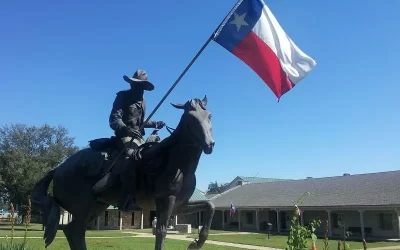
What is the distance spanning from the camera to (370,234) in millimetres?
28703

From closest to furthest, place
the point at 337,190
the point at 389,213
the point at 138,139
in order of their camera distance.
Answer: the point at 138,139
the point at 389,213
the point at 337,190

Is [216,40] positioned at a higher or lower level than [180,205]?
higher

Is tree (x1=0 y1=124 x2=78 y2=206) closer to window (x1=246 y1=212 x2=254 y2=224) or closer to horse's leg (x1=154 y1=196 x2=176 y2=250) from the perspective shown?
window (x1=246 y1=212 x2=254 y2=224)

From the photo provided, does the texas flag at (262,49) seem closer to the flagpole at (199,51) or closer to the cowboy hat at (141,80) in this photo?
the flagpole at (199,51)

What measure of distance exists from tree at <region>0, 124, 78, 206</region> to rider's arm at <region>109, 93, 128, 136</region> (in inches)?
1547

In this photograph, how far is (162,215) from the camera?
4.49 m

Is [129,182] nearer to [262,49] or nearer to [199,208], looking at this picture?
[199,208]

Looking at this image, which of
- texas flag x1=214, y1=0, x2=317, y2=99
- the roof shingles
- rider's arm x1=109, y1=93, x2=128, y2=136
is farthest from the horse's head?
the roof shingles

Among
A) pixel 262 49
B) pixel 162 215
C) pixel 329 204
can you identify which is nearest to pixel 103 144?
pixel 162 215

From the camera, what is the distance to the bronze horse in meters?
4.46

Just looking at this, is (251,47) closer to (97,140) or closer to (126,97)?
(126,97)

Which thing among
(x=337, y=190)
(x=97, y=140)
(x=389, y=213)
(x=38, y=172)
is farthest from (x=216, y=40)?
(x=38, y=172)

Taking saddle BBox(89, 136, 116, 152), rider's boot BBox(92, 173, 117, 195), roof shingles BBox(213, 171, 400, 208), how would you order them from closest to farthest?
1. rider's boot BBox(92, 173, 117, 195)
2. saddle BBox(89, 136, 116, 152)
3. roof shingles BBox(213, 171, 400, 208)

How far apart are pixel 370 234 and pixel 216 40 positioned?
27.9m
